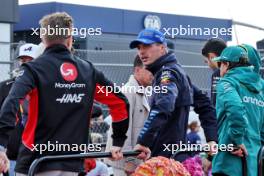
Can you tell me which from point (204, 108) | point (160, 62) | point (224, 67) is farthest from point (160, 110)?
point (224, 67)

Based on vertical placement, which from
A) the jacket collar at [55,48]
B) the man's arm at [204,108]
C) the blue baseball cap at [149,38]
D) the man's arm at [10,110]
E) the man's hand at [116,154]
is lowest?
the man's hand at [116,154]

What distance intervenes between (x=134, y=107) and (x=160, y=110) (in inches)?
49.2

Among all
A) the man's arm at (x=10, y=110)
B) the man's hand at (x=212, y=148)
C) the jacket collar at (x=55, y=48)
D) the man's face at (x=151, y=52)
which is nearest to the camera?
the man's arm at (x=10, y=110)

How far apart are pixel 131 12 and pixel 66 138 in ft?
58.1

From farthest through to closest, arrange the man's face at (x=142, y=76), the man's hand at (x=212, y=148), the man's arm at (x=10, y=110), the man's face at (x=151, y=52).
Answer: the man's face at (x=142, y=76), the man's face at (x=151, y=52), the man's hand at (x=212, y=148), the man's arm at (x=10, y=110)

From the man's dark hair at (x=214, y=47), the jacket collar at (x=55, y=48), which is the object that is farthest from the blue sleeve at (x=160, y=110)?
the man's dark hair at (x=214, y=47)

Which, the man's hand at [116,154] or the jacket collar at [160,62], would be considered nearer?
the man's hand at [116,154]

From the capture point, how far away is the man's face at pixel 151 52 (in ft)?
19.0

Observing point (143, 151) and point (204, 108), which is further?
point (204, 108)

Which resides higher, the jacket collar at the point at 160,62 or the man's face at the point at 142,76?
the man's face at the point at 142,76

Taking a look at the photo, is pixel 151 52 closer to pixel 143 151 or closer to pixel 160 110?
pixel 160 110

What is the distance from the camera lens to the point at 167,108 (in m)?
5.39

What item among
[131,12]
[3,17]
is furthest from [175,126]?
[131,12]

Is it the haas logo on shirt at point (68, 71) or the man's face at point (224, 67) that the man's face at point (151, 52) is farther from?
the haas logo on shirt at point (68, 71)
